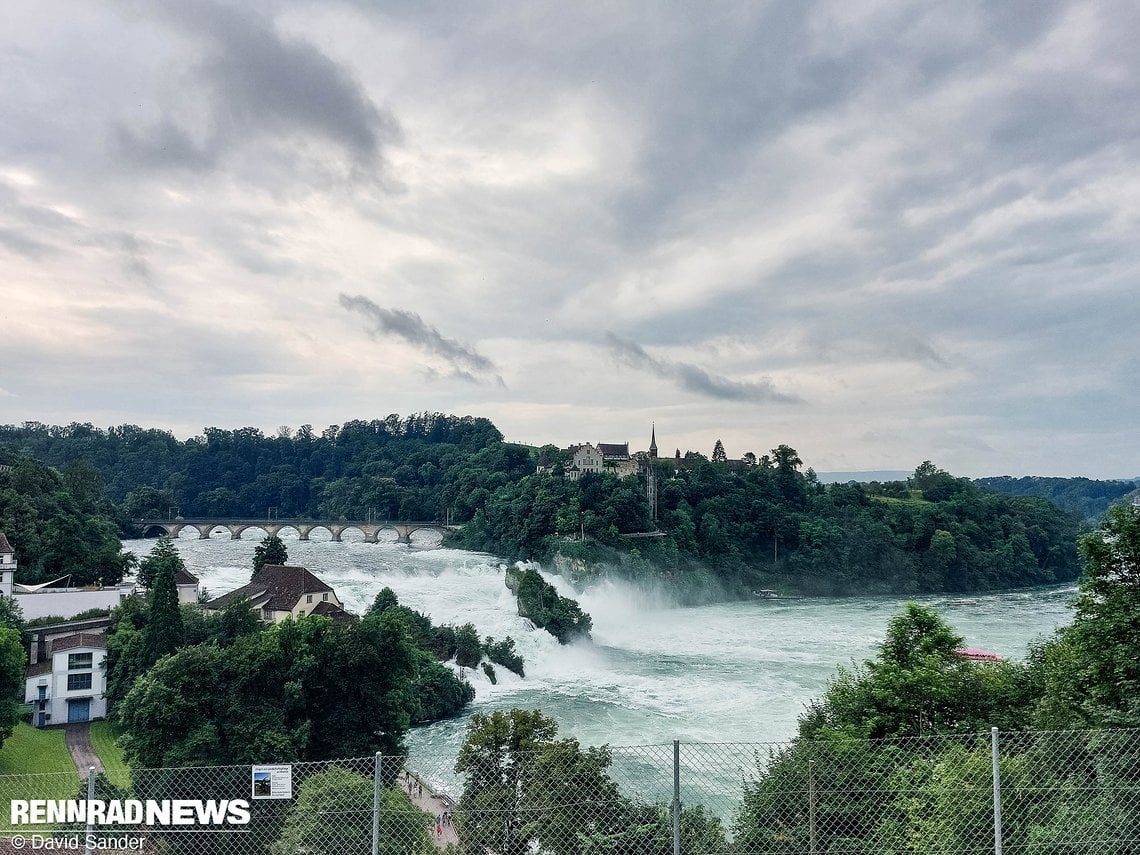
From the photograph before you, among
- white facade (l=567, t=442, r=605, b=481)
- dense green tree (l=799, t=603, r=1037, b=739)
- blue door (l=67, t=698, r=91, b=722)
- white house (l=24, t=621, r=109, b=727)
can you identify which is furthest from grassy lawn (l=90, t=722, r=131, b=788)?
white facade (l=567, t=442, r=605, b=481)

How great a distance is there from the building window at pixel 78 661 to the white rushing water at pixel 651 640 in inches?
413

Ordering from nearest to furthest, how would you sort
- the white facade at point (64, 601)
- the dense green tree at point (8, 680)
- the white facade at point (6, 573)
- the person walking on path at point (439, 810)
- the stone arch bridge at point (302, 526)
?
the person walking on path at point (439, 810), the dense green tree at point (8, 680), the white facade at point (64, 601), the white facade at point (6, 573), the stone arch bridge at point (302, 526)

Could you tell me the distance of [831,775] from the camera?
7367mm

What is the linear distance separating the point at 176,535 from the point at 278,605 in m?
58.8

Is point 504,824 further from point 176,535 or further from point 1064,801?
point 176,535

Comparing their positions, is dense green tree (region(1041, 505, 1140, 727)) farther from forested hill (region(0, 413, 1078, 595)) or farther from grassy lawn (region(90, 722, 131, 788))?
forested hill (region(0, 413, 1078, 595))

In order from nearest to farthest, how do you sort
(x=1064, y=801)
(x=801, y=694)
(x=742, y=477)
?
(x=1064, y=801) → (x=801, y=694) → (x=742, y=477)

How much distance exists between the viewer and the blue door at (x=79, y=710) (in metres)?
24.0

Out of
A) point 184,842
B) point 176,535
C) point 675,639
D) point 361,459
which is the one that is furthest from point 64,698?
point 361,459

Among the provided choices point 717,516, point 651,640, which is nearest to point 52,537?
point 651,640

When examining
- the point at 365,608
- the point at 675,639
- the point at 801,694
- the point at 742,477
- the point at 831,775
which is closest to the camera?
the point at 831,775

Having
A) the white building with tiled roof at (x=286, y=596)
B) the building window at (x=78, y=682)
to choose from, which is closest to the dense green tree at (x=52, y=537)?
the white building with tiled roof at (x=286, y=596)

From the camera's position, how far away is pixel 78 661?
24203 millimetres

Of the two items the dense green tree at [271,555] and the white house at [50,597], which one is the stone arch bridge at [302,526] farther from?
the white house at [50,597]
